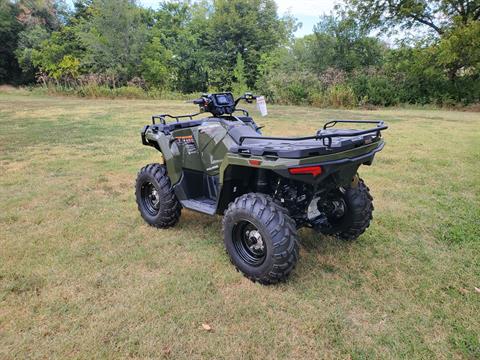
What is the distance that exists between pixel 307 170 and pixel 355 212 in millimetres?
1071

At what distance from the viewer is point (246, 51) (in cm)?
3116

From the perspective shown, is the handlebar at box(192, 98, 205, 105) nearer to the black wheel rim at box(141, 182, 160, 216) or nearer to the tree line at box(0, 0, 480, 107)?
the black wheel rim at box(141, 182, 160, 216)

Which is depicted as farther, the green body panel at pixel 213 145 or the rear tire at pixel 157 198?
the rear tire at pixel 157 198

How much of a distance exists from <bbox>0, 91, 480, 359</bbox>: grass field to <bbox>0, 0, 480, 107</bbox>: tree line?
13670 mm

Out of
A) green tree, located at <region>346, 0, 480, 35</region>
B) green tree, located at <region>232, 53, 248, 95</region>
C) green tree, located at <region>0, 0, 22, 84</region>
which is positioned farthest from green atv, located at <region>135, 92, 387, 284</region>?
green tree, located at <region>0, 0, 22, 84</region>

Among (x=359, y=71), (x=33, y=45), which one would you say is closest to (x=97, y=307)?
(x=359, y=71)

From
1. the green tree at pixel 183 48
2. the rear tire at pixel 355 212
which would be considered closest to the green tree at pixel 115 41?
the green tree at pixel 183 48

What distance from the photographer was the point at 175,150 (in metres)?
3.43

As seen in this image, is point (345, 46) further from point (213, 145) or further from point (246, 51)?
point (213, 145)

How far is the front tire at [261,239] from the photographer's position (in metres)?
2.48

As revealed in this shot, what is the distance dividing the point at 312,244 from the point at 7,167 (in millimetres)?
5264

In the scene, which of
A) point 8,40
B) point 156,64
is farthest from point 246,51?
point 8,40

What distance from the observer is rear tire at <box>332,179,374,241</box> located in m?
3.11

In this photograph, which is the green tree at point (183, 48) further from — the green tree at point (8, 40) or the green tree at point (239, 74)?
the green tree at point (8, 40)
